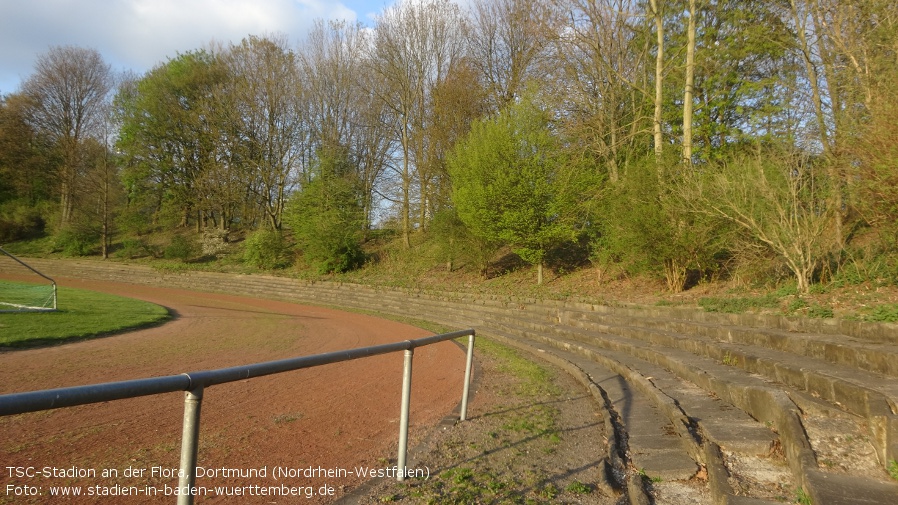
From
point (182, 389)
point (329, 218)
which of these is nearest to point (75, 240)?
point (329, 218)

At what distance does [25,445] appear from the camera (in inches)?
184

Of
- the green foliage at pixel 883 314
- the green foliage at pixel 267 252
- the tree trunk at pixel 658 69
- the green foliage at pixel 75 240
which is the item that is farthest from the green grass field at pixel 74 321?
the green foliage at pixel 75 240

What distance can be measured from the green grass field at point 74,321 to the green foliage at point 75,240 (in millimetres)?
21337

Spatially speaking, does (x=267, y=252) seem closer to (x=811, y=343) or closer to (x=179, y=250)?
(x=179, y=250)

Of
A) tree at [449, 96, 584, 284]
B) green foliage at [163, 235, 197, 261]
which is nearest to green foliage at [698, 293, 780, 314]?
tree at [449, 96, 584, 284]

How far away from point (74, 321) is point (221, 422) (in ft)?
34.8

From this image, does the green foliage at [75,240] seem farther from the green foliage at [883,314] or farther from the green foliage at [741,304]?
the green foliage at [883,314]

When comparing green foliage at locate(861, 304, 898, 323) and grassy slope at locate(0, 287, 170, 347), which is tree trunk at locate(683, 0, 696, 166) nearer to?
green foliage at locate(861, 304, 898, 323)

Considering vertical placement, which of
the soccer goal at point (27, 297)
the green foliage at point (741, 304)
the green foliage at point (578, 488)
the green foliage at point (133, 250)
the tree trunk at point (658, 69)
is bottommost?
the green foliage at point (578, 488)

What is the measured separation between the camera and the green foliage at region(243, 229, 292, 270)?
3186cm

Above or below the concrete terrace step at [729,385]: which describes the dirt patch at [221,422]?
below

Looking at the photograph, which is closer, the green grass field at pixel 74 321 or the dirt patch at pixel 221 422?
the dirt patch at pixel 221 422

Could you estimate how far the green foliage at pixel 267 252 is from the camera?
105 feet

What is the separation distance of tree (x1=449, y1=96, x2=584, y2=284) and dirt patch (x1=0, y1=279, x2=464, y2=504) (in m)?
9.46
